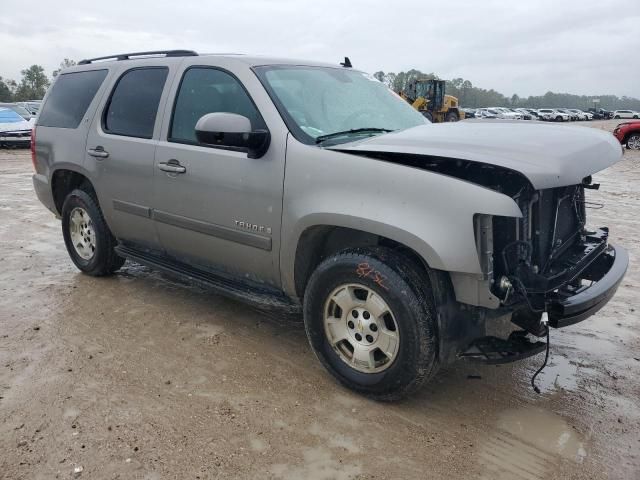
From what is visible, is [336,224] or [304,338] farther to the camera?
[304,338]

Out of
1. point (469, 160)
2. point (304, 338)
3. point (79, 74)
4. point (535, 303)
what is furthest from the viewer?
point (79, 74)

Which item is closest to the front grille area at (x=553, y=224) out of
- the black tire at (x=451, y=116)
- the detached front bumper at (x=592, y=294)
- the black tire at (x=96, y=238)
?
the detached front bumper at (x=592, y=294)

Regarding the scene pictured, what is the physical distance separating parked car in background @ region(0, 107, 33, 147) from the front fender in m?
18.9

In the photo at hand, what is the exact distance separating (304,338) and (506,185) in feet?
6.08

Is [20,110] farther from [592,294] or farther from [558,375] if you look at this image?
[592,294]

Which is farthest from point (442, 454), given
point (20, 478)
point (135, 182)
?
point (135, 182)

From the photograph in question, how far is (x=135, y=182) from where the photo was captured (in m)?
4.34

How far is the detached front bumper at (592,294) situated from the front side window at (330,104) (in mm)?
1558

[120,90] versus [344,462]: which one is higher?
[120,90]

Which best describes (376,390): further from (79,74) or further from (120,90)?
(79,74)

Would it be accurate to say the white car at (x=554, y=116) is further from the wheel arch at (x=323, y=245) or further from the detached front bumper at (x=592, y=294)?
the wheel arch at (x=323, y=245)

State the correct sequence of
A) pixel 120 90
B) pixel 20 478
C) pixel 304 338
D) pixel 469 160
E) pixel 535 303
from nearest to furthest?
pixel 20 478
pixel 469 160
pixel 535 303
pixel 304 338
pixel 120 90

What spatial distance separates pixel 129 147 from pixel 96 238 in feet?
3.71

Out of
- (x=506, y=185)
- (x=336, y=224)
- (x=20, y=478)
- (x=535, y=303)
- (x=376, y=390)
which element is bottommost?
(x=20, y=478)
